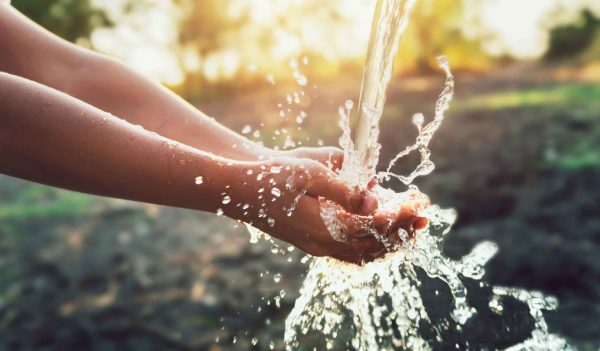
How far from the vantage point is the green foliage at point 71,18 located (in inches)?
613

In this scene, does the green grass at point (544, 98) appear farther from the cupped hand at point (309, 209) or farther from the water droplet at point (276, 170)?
the water droplet at point (276, 170)

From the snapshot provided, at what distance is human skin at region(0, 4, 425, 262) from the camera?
1324 millimetres

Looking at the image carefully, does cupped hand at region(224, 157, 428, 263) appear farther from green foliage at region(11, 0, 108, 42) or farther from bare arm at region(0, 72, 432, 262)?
green foliage at region(11, 0, 108, 42)

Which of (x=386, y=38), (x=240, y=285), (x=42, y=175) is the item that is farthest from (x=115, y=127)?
(x=240, y=285)

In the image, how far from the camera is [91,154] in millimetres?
1358

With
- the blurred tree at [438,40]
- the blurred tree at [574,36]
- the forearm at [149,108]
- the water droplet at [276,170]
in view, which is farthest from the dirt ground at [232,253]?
the blurred tree at [574,36]

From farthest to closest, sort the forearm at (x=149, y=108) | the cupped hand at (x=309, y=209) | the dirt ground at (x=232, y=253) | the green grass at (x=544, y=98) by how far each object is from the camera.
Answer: the green grass at (x=544, y=98) → the dirt ground at (x=232, y=253) → the forearm at (x=149, y=108) → the cupped hand at (x=309, y=209)

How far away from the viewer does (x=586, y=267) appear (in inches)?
169

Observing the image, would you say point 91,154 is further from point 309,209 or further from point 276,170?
point 309,209

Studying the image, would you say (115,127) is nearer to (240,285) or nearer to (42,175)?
(42,175)

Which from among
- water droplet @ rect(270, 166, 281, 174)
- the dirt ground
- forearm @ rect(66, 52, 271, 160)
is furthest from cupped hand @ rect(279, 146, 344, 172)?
the dirt ground

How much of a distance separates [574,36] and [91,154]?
19.3m

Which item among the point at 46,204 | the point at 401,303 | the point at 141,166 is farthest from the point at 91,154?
the point at 46,204

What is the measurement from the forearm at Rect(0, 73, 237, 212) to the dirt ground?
6.11 feet
